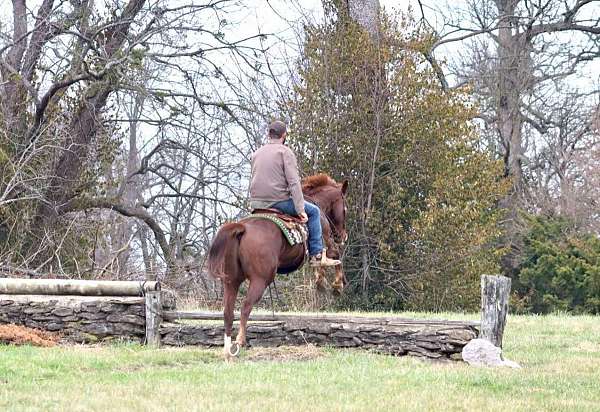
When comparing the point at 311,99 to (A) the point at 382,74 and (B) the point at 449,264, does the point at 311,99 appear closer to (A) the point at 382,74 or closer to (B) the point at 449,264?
(A) the point at 382,74

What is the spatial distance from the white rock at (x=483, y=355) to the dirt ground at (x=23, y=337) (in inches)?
195

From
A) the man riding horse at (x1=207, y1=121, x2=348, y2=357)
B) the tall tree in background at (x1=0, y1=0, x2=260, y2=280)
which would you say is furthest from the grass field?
the tall tree in background at (x1=0, y1=0, x2=260, y2=280)

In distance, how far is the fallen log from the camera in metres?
11.9

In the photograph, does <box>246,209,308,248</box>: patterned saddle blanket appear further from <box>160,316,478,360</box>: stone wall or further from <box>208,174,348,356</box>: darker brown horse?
<box>160,316,478,360</box>: stone wall

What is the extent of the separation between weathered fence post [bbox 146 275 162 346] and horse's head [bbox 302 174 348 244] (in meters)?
2.26

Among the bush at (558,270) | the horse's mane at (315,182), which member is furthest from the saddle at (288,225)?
the bush at (558,270)

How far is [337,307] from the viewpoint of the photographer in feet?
66.2

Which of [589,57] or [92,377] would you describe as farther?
[589,57]

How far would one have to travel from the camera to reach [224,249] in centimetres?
1026

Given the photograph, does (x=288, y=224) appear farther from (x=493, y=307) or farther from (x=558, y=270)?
(x=558, y=270)

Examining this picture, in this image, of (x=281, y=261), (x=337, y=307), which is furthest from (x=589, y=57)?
(x=281, y=261)

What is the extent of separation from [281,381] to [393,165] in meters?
12.8

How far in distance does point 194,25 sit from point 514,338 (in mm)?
10884

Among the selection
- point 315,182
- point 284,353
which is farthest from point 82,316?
point 315,182
